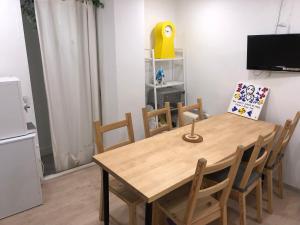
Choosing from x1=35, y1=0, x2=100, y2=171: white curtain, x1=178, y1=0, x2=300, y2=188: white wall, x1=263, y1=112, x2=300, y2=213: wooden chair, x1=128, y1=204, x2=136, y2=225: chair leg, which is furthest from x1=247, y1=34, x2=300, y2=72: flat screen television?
x1=128, y1=204, x2=136, y2=225: chair leg

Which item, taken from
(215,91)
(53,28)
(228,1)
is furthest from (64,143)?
(228,1)

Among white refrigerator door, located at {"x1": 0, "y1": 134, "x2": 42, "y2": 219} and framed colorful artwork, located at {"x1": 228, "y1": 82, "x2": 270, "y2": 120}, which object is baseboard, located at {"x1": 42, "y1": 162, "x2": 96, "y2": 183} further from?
framed colorful artwork, located at {"x1": 228, "y1": 82, "x2": 270, "y2": 120}

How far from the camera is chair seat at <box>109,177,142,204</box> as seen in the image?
1.81 meters

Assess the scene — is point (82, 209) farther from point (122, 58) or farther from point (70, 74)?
point (122, 58)

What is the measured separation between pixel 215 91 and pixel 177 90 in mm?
529

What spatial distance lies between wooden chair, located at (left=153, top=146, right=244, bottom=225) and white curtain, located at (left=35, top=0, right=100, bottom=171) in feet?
5.26

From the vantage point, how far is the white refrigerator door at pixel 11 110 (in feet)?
6.53

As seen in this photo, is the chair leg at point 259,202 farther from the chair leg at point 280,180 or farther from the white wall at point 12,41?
the white wall at point 12,41

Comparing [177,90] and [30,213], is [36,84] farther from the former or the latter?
[177,90]

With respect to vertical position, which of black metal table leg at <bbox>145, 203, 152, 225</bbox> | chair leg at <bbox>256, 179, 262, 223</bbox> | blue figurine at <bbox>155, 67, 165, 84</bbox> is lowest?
chair leg at <bbox>256, 179, 262, 223</bbox>

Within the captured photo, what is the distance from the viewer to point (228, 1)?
279 cm

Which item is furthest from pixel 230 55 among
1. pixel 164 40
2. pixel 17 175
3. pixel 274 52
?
pixel 17 175

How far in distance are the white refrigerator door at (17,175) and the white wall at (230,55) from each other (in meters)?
2.15

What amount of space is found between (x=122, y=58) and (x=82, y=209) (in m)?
1.65
